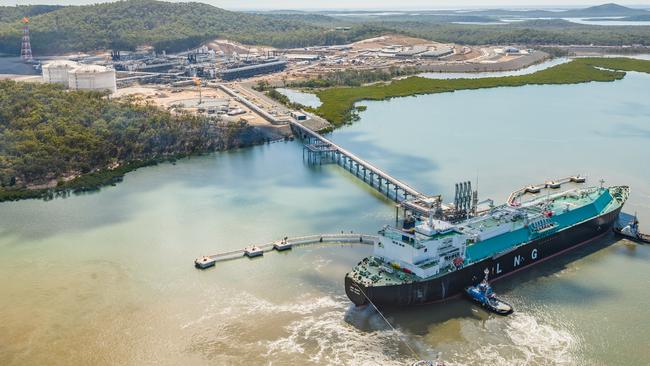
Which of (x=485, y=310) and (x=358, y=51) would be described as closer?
(x=485, y=310)

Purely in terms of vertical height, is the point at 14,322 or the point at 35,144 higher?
the point at 35,144

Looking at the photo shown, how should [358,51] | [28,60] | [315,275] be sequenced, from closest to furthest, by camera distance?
[315,275] < [28,60] < [358,51]

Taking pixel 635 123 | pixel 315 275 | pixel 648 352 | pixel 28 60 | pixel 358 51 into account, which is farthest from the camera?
pixel 358 51

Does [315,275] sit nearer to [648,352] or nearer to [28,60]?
[648,352]

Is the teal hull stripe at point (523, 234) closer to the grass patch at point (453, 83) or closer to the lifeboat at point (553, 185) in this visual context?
the lifeboat at point (553, 185)

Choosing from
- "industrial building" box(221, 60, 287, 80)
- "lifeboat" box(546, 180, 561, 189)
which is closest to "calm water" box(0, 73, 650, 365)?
"lifeboat" box(546, 180, 561, 189)

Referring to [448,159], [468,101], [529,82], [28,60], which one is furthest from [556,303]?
[28,60]
